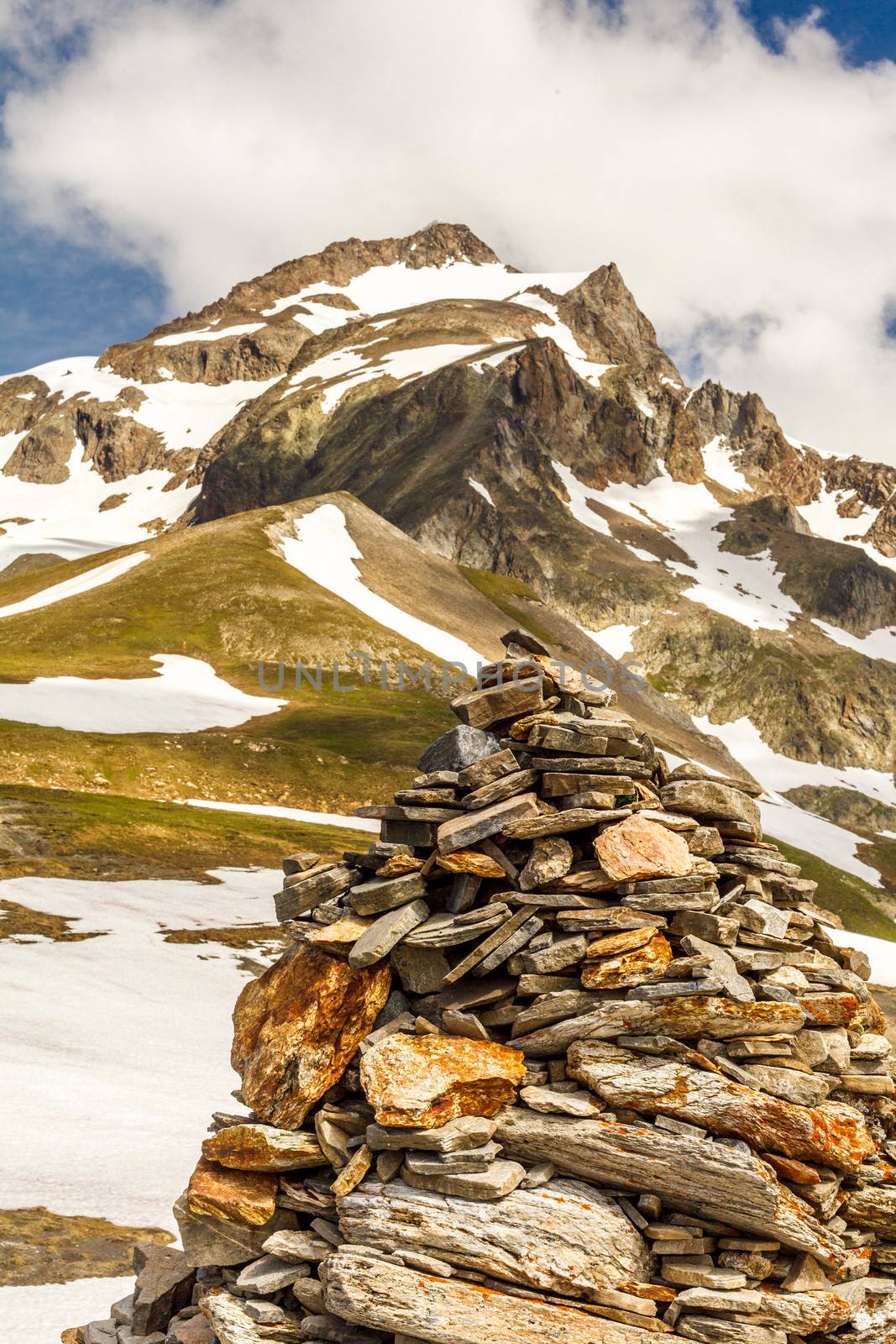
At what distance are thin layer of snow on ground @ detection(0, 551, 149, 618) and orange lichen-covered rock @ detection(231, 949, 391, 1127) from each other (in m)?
125

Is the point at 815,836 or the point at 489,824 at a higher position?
the point at 815,836

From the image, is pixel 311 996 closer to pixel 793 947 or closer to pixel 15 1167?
pixel 793 947

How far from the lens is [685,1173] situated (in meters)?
11.9

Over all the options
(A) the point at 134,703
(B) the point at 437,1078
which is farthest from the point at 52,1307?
(A) the point at 134,703

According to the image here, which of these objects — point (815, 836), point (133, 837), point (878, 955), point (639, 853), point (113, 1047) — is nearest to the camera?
point (639, 853)

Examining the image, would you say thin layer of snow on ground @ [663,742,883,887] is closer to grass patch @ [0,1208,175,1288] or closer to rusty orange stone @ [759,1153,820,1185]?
grass patch @ [0,1208,175,1288]

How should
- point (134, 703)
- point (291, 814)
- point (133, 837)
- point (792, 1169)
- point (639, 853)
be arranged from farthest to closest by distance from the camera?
point (134, 703)
point (291, 814)
point (133, 837)
point (639, 853)
point (792, 1169)

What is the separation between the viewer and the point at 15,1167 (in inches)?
714

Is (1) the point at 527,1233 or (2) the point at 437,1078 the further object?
(2) the point at 437,1078

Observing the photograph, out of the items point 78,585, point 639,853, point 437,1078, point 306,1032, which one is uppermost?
point 78,585

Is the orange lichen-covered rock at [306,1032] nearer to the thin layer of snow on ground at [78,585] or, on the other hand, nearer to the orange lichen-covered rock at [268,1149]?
the orange lichen-covered rock at [268,1149]

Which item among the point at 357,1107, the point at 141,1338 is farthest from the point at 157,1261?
the point at 357,1107

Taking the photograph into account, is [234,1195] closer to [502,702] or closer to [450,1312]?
[450,1312]

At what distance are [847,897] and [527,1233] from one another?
305ft
